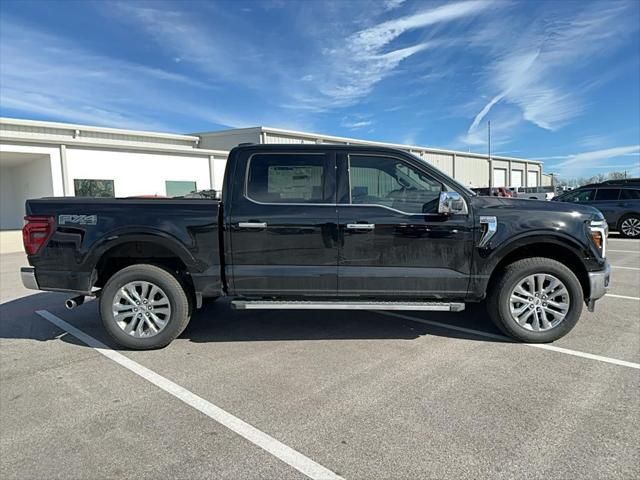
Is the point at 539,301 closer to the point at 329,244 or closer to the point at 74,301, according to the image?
the point at 329,244

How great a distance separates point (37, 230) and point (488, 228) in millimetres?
4620

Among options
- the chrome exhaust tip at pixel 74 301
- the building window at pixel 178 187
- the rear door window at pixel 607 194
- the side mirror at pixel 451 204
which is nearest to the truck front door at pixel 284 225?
the side mirror at pixel 451 204

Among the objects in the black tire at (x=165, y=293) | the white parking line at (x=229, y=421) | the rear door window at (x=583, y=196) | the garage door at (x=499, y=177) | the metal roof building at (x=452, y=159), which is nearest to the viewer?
the white parking line at (x=229, y=421)

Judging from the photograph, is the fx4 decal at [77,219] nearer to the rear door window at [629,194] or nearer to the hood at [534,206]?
the hood at [534,206]

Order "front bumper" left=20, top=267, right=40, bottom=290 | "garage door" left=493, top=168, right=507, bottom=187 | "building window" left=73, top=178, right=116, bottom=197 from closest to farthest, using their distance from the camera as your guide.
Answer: "front bumper" left=20, top=267, right=40, bottom=290
"building window" left=73, top=178, right=116, bottom=197
"garage door" left=493, top=168, right=507, bottom=187

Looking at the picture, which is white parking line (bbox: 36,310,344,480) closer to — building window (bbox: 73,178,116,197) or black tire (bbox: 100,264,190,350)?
black tire (bbox: 100,264,190,350)

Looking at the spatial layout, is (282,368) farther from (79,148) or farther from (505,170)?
(505,170)

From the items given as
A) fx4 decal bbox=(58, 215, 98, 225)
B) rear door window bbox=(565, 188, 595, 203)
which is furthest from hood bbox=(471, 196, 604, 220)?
rear door window bbox=(565, 188, 595, 203)

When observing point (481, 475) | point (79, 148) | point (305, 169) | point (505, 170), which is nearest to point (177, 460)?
point (481, 475)

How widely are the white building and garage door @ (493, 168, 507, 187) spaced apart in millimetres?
34875

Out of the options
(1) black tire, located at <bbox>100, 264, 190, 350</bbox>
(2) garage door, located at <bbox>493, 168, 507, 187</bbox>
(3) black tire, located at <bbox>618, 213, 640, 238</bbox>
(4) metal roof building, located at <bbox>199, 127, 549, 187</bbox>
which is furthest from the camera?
(2) garage door, located at <bbox>493, 168, 507, 187</bbox>

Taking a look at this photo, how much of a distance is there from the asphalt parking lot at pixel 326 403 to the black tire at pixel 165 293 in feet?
0.45

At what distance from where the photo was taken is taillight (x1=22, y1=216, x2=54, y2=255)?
14.0ft

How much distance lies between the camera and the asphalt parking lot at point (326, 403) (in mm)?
2453
